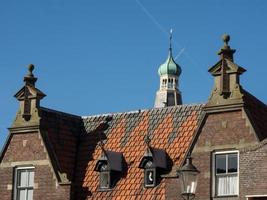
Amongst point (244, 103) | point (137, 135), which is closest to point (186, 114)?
point (137, 135)

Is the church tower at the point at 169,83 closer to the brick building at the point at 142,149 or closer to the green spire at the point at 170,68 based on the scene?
the green spire at the point at 170,68

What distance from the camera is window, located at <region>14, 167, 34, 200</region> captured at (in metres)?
38.1

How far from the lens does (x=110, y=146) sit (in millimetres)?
38688

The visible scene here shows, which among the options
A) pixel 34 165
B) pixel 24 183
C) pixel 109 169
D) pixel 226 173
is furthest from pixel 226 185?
pixel 24 183

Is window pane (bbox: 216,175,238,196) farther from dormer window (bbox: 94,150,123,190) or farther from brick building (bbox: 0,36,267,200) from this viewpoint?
dormer window (bbox: 94,150,123,190)

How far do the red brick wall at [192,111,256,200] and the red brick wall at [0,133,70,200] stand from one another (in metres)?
6.44

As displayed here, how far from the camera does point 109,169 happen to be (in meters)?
36.8

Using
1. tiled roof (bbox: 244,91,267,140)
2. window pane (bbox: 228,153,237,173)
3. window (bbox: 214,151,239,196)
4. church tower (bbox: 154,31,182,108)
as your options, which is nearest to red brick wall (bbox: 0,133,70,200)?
window (bbox: 214,151,239,196)

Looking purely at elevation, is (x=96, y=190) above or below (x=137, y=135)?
below

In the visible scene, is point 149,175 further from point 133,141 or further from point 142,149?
point 133,141

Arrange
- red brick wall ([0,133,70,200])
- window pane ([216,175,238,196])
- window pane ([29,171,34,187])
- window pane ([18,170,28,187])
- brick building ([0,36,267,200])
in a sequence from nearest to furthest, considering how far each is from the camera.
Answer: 1. window pane ([216,175,238,196])
2. brick building ([0,36,267,200])
3. red brick wall ([0,133,70,200])
4. window pane ([29,171,34,187])
5. window pane ([18,170,28,187])

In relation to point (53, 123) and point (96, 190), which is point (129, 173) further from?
point (53, 123)

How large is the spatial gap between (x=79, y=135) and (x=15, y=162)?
11.6 feet

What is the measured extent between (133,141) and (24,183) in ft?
17.0
